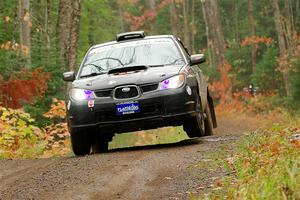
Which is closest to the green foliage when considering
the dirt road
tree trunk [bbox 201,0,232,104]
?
the dirt road

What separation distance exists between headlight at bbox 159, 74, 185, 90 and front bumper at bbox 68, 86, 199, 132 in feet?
0.21

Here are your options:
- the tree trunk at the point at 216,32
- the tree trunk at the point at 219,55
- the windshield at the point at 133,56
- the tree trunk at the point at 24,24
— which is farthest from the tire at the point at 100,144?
the tree trunk at the point at 216,32

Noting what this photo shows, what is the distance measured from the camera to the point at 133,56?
1088cm

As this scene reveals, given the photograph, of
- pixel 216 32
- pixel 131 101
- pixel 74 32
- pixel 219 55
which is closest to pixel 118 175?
pixel 131 101

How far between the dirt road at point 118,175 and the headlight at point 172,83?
91 centimetres

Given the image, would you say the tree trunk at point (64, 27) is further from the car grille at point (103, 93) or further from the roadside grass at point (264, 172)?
the roadside grass at point (264, 172)

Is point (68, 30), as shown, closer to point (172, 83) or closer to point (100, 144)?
point (100, 144)

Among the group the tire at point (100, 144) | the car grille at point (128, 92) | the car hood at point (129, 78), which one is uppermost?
the car hood at point (129, 78)

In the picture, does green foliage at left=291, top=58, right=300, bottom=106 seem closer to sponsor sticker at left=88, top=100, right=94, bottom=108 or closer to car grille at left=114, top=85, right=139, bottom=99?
car grille at left=114, top=85, right=139, bottom=99

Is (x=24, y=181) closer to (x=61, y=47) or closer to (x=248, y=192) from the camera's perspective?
(x=248, y=192)

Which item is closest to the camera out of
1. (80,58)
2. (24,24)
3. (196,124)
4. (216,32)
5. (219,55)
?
(196,124)

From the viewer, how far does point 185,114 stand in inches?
382

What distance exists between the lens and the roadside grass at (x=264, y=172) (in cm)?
446

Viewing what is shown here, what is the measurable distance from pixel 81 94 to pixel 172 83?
1.38 m
